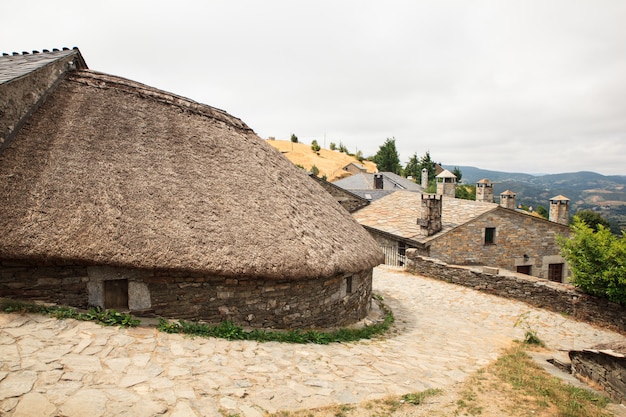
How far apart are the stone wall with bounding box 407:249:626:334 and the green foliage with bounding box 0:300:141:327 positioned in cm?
1303

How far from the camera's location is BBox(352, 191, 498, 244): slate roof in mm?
18203

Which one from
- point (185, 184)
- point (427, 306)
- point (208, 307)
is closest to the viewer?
point (208, 307)

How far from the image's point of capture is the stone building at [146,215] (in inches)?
219

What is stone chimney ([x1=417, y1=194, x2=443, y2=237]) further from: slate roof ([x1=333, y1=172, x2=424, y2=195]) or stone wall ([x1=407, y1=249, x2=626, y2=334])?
slate roof ([x1=333, y1=172, x2=424, y2=195])

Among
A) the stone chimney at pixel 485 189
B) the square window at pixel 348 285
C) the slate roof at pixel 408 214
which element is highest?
the stone chimney at pixel 485 189

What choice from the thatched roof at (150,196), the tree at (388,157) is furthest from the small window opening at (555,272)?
the tree at (388,157)

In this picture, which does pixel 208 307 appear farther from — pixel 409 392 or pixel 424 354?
pixel 424 354

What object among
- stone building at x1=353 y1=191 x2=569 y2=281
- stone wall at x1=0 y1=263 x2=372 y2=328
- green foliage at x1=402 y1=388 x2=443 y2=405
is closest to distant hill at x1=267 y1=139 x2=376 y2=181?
stone building at x1=353 y1=191 x2=569 y2=281

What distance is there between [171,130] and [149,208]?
243cm

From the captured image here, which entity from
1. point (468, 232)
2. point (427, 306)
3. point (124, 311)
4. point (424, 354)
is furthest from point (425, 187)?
point (124, 311)

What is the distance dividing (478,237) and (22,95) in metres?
18.2

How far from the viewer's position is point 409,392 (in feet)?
16.5

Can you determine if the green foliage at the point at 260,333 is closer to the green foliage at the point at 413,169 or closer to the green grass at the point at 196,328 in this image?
the green grass at the point at 196,328

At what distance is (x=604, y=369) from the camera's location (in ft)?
22.2
